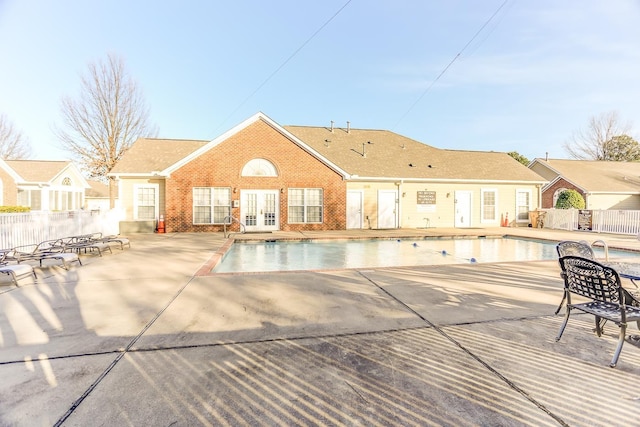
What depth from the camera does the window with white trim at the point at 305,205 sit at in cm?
1753

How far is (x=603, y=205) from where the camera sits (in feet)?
76.2

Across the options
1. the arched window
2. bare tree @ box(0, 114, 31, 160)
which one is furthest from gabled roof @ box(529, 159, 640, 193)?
bare tree @ box(0, 114, 31, 160)

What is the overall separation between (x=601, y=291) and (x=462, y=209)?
18.2m

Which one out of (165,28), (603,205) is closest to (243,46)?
(165,28)

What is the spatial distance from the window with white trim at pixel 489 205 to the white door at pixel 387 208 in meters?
6.54

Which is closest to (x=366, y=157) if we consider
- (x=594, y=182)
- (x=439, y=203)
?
(x=439, y=203)

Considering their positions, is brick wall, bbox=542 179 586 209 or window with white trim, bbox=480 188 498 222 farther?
brick wall, bbox=542 179 586 209

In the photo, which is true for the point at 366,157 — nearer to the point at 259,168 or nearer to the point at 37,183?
the point at 259,168

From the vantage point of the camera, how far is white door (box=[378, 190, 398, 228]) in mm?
18906

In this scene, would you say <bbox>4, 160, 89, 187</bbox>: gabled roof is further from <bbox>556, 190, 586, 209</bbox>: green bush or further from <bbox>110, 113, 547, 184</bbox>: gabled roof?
<bbox>556, 190, 586, 209</bbox>: green bush

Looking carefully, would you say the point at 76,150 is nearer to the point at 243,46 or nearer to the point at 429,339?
the point at 243,46

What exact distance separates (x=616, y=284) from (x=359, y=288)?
3.56m

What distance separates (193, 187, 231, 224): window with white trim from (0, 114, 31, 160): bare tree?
39.2 m

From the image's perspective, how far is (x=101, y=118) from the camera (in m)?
24.4
